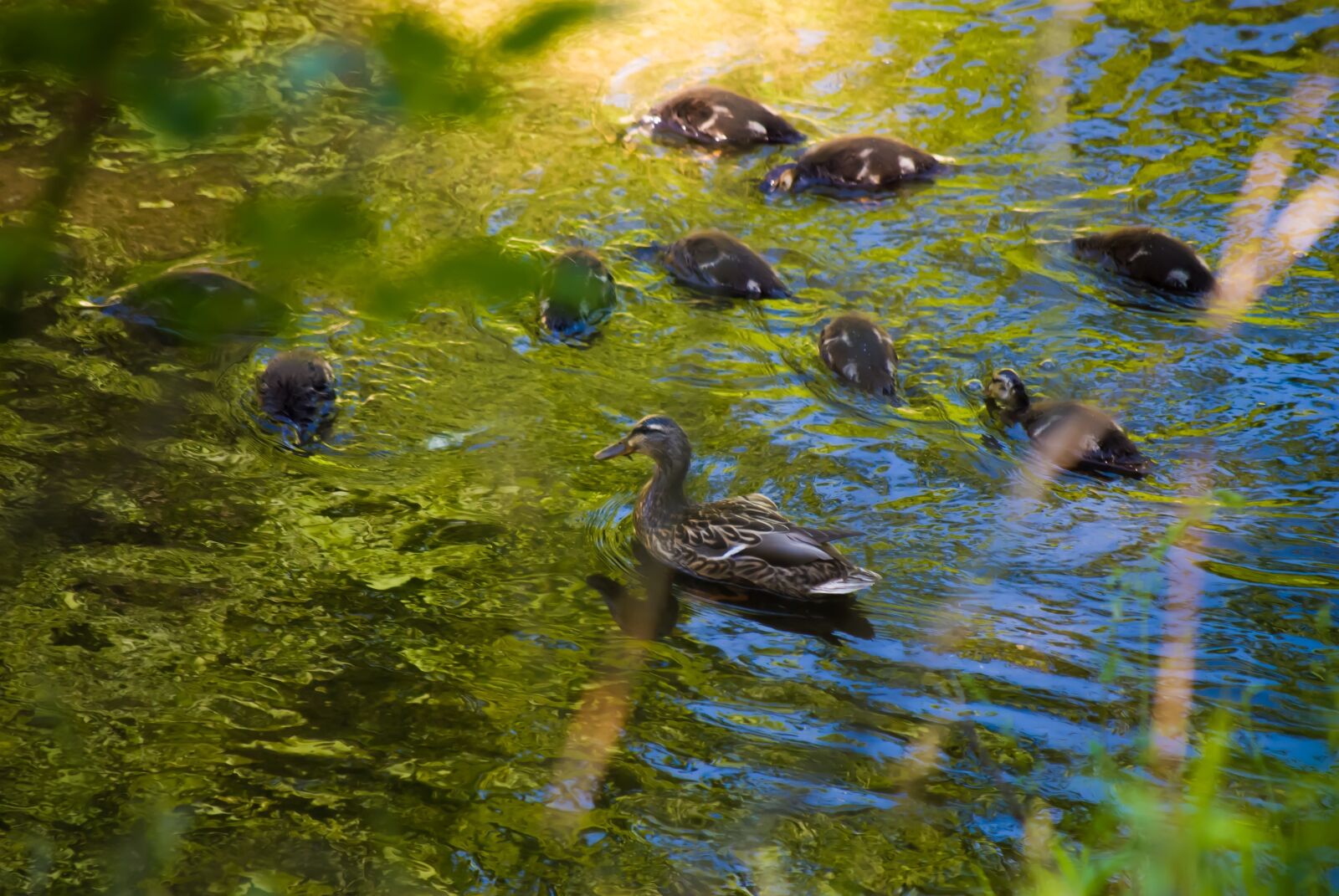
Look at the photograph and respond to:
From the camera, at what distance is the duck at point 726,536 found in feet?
12.4

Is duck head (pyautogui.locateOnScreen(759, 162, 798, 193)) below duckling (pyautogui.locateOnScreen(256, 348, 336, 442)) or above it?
above

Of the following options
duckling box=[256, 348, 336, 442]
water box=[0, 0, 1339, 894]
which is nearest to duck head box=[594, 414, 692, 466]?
water box=[0, 0, 1339, 894]

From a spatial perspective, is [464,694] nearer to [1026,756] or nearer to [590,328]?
[1026,756]

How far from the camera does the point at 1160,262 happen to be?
5.33 meters

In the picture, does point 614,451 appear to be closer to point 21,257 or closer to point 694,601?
point 694,601

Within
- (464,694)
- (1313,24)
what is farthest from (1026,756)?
(1313,24)

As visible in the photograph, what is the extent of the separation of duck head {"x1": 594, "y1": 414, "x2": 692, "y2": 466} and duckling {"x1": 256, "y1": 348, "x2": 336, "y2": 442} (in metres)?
0.93

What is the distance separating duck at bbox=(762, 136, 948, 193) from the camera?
6.05 metres

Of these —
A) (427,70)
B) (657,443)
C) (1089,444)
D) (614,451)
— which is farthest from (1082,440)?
(427,70)

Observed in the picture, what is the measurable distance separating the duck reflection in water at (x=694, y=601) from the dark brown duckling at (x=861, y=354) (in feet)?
3.59

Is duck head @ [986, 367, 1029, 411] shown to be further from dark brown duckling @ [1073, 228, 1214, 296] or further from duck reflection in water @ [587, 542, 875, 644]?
duck reflection in water @ [587, 542, 875, 644]

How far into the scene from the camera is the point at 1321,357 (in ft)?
16.4

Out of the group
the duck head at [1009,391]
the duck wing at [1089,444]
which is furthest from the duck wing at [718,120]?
the duck wing at [1089,444]

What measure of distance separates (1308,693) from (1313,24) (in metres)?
5.53
